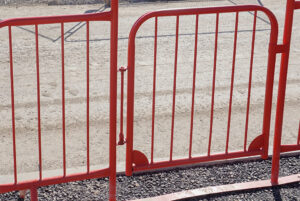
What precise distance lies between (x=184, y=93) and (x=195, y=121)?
956 mm

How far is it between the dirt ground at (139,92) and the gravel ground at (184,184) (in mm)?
394

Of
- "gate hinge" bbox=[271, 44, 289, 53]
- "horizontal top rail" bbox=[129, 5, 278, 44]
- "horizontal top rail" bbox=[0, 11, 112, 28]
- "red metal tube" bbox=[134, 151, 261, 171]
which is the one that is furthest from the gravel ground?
"horizontal top rail" bbox=[0, 11, 112, 28]

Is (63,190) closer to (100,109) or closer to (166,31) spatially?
(100,109)

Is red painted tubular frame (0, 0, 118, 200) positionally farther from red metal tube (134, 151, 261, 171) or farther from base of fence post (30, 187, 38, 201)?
red metal tube (134, 151, 261, 171)

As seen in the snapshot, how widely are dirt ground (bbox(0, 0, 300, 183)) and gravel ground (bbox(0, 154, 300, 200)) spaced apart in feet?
1.29

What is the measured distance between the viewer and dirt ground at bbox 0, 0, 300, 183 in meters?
6.55

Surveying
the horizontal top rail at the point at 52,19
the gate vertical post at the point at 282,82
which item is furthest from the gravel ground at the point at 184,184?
the horizontal top rail at the point at 52,19

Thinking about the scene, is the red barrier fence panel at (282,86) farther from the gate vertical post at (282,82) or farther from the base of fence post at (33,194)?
the base of fence post at (33,194)

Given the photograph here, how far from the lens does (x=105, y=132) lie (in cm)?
692

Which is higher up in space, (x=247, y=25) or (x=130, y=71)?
(x=130, y=71)

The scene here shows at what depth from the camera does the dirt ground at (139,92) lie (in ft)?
21.5

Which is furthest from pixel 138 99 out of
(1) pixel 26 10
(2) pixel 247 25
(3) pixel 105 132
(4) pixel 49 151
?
(1) pixel 26 10

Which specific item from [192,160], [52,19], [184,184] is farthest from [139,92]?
[52,19]

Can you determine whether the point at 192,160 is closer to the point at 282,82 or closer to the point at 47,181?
the point at 282,82
